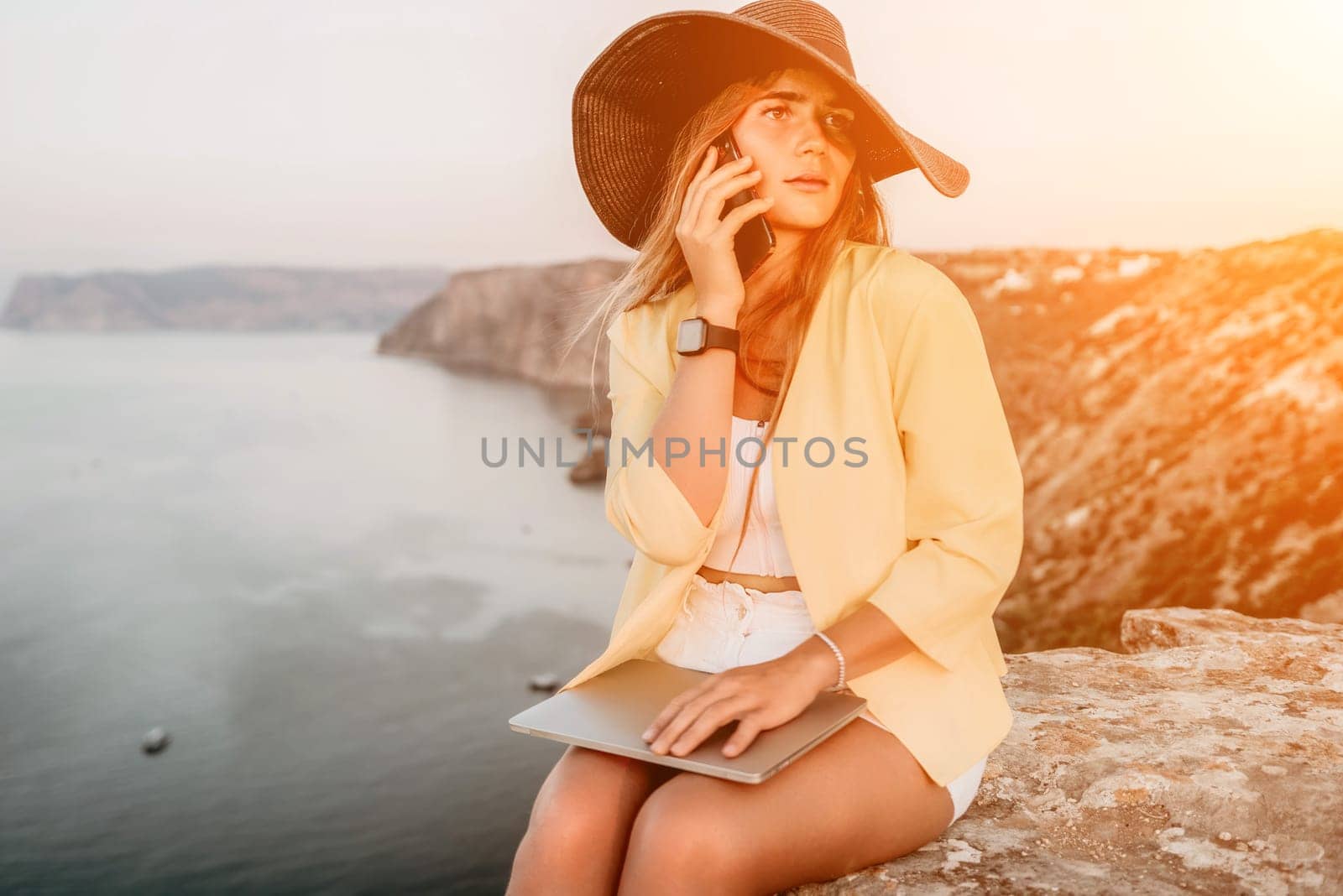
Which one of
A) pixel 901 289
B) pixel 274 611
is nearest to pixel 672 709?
pixel 901 289

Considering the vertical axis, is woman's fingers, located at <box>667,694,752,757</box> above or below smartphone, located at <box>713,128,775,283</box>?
below

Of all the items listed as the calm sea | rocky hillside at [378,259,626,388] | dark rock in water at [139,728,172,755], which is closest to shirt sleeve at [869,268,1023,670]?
the calm sea

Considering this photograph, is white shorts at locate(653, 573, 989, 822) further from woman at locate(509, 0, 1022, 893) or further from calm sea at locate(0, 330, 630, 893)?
calm sea at locate(0, 330, 630, 893)

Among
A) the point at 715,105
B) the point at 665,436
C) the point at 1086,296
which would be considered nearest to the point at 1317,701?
the point at 665,436

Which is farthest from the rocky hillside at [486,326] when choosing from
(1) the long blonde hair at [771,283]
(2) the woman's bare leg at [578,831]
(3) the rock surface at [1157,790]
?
(2) the woman's bare leg at [578,831]

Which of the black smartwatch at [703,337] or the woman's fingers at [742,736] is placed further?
the black smartwatch at [703,337]

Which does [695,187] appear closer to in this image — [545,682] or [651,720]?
[651,720]

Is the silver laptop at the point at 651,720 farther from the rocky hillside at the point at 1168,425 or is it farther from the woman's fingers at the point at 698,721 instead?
the rocky hillside at the point at 1168,425

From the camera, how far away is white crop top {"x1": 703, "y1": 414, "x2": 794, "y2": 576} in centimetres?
187

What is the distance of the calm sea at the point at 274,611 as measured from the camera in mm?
20297

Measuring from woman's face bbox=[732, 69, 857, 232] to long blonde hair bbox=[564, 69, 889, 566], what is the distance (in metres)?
0.03

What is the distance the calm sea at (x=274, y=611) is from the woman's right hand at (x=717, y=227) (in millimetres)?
19824

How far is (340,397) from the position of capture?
43.5m

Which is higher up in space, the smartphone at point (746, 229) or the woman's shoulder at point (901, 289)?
the smartphone at point (746, 229)
